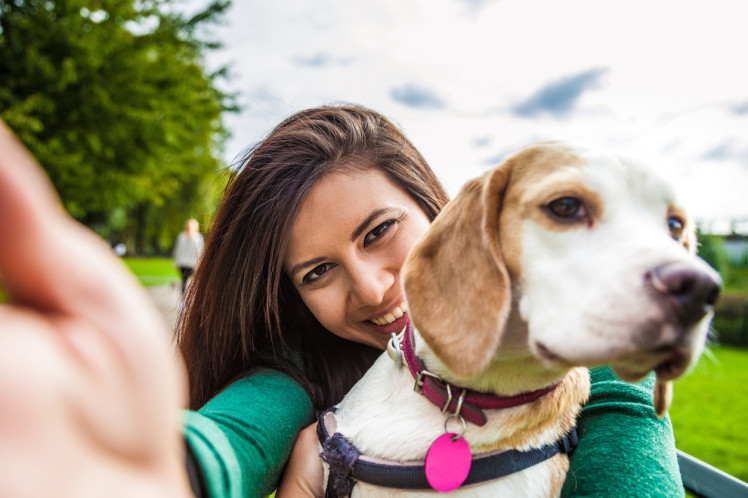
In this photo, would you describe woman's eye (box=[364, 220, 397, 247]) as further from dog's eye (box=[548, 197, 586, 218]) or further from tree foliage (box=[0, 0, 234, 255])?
tree foliage (box=[0, 0, 234, 255])

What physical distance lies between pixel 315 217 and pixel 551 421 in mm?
1092

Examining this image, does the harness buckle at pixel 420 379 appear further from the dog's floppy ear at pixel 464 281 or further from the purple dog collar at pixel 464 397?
the dog's floppy ear at pixel 464 281

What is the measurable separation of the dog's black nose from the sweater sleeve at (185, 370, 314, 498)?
1.02m

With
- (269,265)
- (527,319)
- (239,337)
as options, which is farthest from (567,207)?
(239,337)

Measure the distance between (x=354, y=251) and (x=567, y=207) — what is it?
864 mm

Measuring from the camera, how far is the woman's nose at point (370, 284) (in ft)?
6.05

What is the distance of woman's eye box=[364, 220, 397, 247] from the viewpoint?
1976 millimetres

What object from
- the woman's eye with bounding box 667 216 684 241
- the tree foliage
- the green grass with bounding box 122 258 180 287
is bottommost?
the green grass with bounding box 122 258 180 287

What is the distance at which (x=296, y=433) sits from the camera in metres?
1.74

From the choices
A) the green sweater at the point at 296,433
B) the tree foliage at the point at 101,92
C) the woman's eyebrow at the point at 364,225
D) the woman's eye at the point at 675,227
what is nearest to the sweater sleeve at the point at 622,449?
the green sweater at the point at 296,433

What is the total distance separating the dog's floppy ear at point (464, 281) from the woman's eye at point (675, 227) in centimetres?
45

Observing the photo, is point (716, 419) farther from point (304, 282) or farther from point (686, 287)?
point (686, 287)

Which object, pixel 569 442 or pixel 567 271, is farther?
pixel 569 442

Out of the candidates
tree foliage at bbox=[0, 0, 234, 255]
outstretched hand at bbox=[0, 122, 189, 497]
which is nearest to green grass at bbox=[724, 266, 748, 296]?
tree foliage at bbox=[0, 0, 234, 255]
